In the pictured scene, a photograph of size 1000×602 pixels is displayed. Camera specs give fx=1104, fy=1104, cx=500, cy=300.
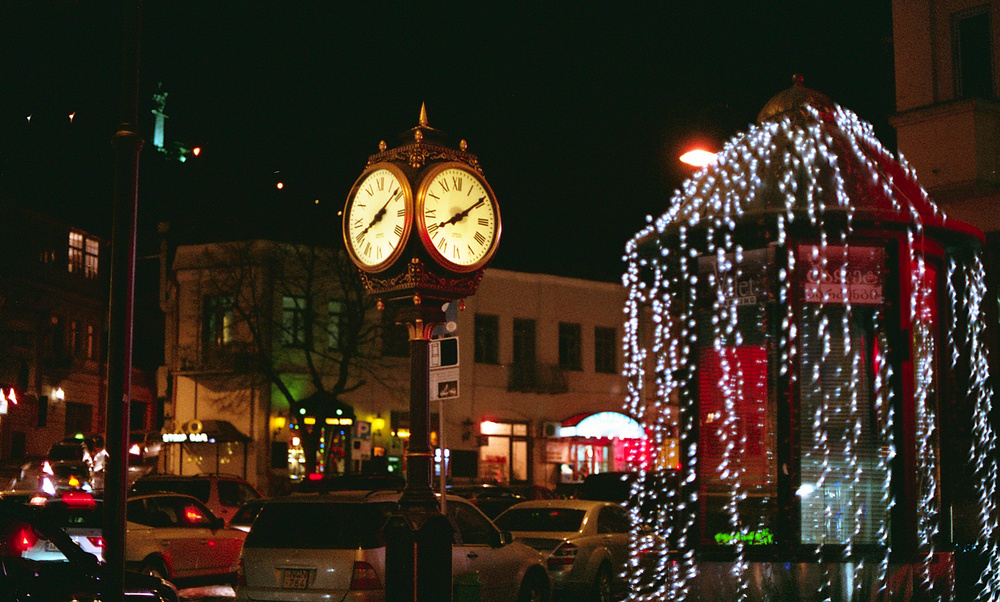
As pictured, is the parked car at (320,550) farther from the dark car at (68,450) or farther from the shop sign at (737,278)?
the dark car at (68,450)

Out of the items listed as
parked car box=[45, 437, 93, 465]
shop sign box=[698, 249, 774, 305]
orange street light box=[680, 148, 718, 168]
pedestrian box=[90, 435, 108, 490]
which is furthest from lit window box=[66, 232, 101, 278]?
shop sign box=[698, 249, 774, 305]

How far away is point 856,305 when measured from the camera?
9992 millimetres

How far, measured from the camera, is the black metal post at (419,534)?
24.2 ft

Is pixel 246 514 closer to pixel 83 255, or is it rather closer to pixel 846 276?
pixel 846 276

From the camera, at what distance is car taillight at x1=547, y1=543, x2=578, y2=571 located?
1473cm

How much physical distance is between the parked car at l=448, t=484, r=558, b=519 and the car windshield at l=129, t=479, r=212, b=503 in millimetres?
4788

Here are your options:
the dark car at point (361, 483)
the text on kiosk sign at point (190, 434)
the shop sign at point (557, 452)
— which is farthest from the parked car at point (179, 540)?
the shop sign at point (557, 452)

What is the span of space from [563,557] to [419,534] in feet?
25.6

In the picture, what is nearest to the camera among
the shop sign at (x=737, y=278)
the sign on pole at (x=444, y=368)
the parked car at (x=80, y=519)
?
the sign on pole at (x=444, y=368)

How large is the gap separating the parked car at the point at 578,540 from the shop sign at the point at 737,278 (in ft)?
18.1

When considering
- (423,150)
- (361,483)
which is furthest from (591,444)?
(423,150)

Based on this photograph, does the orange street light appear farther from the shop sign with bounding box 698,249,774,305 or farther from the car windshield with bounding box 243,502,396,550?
the car windshield with bounding box 243,502,396,550

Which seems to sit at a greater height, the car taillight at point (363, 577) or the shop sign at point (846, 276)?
the shop sign at point (846, 276)

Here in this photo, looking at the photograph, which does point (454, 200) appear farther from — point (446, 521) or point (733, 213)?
point (733, 213)
